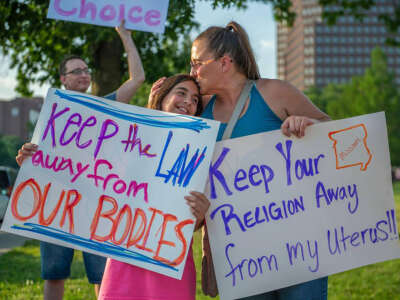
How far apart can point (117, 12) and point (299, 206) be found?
1.64 meters

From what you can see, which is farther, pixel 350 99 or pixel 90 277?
pixel 350 99

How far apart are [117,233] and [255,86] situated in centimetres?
92

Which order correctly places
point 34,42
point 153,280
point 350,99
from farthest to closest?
point 350,99
point 34,42
point 153,280

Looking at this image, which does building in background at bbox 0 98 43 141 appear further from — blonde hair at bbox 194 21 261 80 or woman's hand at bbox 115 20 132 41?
blonde hair at bbox 194 21 261 80

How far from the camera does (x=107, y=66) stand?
862 cm

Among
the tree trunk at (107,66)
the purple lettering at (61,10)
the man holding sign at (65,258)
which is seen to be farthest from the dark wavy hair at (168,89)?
the tree trunk at (107,66)

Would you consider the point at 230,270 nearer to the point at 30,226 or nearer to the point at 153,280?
the point at 153,280

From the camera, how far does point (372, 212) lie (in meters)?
2.39

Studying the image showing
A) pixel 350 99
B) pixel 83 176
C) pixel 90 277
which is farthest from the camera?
pixel 350 99

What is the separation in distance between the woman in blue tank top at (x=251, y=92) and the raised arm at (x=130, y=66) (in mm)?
689

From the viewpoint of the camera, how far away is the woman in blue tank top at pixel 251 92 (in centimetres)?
227

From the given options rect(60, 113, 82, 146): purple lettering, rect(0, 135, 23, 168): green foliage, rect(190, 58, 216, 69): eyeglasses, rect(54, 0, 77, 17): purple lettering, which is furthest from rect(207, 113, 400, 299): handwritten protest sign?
rect(0, 135, 23, 168): green foliage

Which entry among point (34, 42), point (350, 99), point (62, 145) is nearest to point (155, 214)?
point (62, 145)

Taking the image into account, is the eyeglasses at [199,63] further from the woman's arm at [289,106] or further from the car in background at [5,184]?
the car in background at [5,184]
